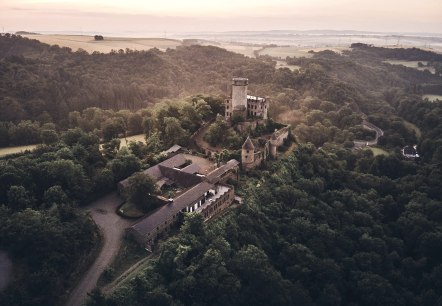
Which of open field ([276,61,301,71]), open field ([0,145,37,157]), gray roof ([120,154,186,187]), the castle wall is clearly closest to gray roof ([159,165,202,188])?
gray roof ([120,154,186,187])

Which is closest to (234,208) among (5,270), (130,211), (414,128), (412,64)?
(130,211)

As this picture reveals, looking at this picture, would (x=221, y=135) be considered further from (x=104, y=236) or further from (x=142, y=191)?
(x=104, y=236)

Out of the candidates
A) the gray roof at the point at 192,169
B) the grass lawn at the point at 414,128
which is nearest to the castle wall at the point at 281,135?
the gray roof at the point at 192,169

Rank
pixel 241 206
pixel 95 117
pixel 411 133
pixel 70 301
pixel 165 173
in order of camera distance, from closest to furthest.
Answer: pixel 70 301
pixel 241 206
pixel 165 173
pixel 95 117
pixel 411 133

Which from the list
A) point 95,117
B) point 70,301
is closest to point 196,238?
point 70,301

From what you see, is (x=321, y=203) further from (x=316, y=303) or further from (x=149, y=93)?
(x=149, y=93)

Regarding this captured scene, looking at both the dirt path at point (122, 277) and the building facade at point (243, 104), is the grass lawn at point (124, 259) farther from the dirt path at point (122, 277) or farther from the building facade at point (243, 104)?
the building facade at point (243, 104)
